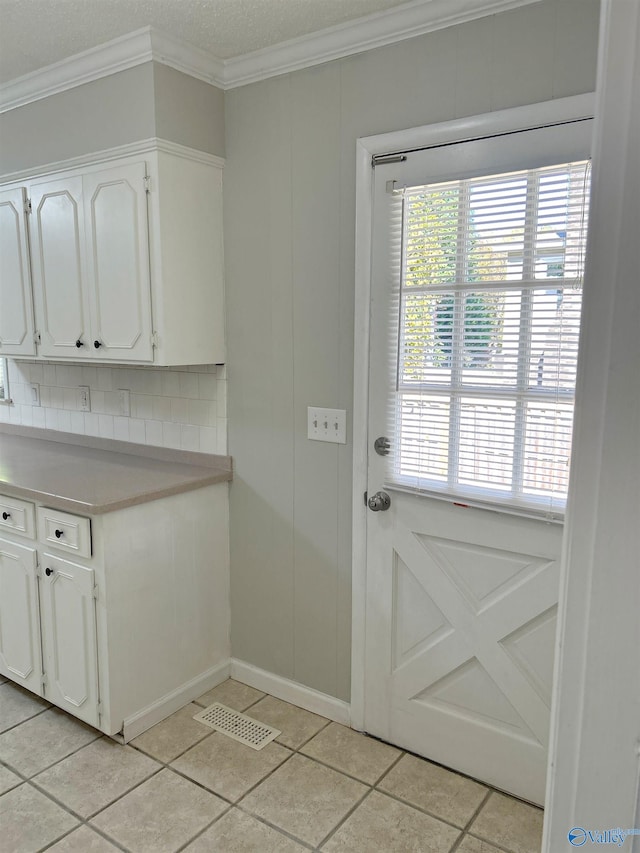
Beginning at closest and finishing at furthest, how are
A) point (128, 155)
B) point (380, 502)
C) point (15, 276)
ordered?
1. point (380, 502)
2. point (128, 155)
3. point (15, 276)

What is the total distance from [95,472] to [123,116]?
54.2 inches

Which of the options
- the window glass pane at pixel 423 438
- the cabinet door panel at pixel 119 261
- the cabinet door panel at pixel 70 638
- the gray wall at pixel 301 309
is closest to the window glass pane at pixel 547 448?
the window glass pane at pixel 423 438

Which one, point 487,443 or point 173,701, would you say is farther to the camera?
point 173,701

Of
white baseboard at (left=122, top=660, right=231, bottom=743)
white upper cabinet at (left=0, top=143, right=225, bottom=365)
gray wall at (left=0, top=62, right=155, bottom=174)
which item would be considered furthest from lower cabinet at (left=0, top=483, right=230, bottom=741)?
gray wall at (left=0, top=62, right=155, bottom=174)

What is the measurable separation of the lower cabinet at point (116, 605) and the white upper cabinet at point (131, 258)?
0.65 m

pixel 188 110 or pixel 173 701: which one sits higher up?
pixel 188 110

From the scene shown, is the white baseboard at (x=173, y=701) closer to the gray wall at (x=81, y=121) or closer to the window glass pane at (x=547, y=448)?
the window glass pane at (x=547, y=448)

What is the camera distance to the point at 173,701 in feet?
8.36

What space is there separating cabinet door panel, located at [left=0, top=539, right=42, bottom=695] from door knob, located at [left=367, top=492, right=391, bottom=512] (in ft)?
4.24

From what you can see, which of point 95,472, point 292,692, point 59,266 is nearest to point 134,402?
point 95,472

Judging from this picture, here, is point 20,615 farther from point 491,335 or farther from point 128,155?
point 491,335

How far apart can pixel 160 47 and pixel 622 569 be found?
Answer: 2.42 m

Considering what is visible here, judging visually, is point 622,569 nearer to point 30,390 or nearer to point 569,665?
point 569,665

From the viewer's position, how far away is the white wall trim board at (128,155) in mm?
2332
